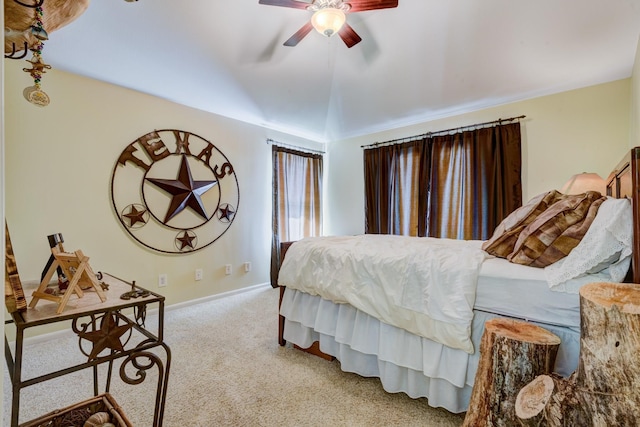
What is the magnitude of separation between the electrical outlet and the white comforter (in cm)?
171

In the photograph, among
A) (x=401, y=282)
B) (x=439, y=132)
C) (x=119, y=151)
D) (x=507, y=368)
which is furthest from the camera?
(x=439, y=132)

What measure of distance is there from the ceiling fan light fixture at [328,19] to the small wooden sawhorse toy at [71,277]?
68.5 inches

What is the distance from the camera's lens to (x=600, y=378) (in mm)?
920

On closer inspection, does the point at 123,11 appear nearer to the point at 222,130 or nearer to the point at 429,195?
the point at 222,130

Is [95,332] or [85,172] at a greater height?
[85,172]

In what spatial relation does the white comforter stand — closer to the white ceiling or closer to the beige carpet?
the beige carpet

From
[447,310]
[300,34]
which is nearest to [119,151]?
[300,34]

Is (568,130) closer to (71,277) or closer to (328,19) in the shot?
(328,19)

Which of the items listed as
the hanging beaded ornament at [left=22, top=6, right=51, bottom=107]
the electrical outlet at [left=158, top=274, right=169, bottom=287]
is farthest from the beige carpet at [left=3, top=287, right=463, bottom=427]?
the hanging beaded ornament at [left=22, top=6, right=51, bottom=107]

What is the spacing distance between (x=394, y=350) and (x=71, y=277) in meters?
1.54

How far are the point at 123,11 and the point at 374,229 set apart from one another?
3447mm

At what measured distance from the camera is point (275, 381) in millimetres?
1814

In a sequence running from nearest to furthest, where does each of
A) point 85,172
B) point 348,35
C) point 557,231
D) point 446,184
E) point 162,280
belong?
point 557,231, point 348,35, point 85,172, point 162,280, point 446,184

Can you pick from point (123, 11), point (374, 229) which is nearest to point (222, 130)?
point (123, 11)
